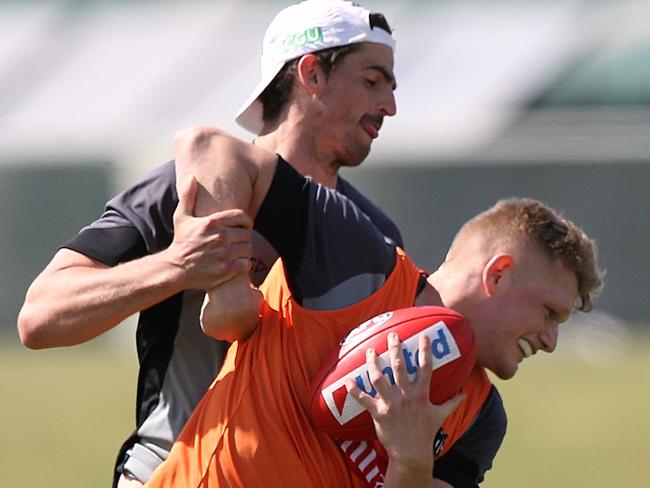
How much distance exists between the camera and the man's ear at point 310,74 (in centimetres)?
427

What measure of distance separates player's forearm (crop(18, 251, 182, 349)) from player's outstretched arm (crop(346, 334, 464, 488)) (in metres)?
0.52

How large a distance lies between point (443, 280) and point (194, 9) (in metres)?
24.7

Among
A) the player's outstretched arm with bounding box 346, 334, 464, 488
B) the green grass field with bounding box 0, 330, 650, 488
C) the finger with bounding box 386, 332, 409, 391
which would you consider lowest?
the green grass field with bounding box 0, 330, 650, 488

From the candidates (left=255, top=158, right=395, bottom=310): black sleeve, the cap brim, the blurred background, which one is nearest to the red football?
(left=255, top=158, right=395, bottom=310): black sleeve

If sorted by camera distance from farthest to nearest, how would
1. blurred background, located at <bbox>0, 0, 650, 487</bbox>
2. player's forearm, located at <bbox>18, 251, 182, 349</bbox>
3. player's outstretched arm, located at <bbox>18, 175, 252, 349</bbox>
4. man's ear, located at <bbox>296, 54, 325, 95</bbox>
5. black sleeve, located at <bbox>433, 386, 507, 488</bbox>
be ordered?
blurred background, located at <bbox>0, 0, 650, 487</bbox> < man's ear, located at <bbox>296, 54, 325, 95</bbox> < black sleeve, located at <bbox>433, 386, 507, 488</bbox> < player's forearm, located at <bbox>18, 251, 182, 349</bbox> < player's outstretched arm, located at <bbox>18, 175, 252, 349</bbox>

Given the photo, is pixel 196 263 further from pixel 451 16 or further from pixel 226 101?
pixel 451 16

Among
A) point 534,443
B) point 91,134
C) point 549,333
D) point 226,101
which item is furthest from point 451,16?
point 549,333

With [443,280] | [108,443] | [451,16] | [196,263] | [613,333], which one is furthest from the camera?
[451,16]

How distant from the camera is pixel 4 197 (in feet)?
62.4

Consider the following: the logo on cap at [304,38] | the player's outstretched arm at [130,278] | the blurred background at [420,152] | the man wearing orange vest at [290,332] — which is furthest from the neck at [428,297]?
the blurred background at [420,152]

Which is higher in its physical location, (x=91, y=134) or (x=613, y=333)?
(x=91, y=134)

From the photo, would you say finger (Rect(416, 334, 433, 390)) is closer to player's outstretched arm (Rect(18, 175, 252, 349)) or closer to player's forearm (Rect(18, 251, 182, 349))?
player's outstretched arm (Rect(18, 175, 252, 349))

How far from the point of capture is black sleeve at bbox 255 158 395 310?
3.44 metres

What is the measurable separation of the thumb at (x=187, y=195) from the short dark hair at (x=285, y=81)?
96 cm
